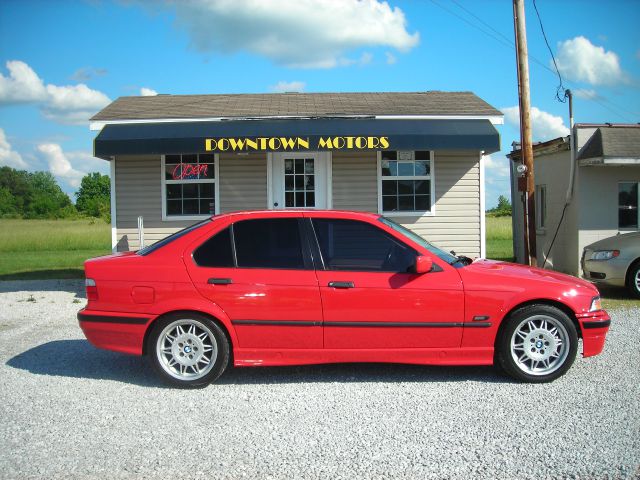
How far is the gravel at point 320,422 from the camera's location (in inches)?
149

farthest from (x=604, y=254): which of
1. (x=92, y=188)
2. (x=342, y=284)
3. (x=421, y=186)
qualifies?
(x=92, y=188)

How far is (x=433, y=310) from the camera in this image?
209 inches

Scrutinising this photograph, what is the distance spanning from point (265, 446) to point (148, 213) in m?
8.67

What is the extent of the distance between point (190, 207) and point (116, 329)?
6.85 meters

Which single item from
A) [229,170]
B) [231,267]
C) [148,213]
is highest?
[229,170]

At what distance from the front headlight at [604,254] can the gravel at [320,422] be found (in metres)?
4.32

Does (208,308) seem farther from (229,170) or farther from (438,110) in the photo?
(438,110)

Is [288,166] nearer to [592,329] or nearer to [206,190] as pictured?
[206,190]

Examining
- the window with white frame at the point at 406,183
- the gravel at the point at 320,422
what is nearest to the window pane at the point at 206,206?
the window with white frame at the point at 406,183

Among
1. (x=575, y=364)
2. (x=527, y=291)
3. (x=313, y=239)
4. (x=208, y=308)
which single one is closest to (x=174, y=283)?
(x=208, y=308)

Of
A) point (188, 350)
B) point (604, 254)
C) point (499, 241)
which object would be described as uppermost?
point (499, 241)

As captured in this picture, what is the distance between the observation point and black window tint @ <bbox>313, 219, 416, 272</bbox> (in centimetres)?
545

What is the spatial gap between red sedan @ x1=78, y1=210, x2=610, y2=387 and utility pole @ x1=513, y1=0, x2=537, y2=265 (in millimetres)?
6317

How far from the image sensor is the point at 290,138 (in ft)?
35.8
